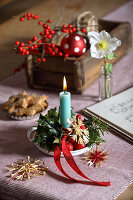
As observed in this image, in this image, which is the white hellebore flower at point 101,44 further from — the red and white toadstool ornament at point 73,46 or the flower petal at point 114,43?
the red and white toadstool ornament at point 73,46

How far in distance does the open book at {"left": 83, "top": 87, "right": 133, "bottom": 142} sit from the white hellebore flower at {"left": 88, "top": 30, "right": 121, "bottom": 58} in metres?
0.17

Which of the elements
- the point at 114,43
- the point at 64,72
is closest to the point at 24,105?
the point at 64,72

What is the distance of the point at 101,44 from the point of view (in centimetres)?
123

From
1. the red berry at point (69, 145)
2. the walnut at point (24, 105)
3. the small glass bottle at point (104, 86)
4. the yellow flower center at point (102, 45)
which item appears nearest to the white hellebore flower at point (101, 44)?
the yellow flower center at point (102, 45)

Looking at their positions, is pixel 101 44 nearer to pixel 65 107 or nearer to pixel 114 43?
pixel 114 43

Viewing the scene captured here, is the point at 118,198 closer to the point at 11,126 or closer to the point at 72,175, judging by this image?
the point at 72,175

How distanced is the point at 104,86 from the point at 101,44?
18 centimetres

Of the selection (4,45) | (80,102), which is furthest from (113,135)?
(4,45)

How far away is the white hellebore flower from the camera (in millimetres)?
1231

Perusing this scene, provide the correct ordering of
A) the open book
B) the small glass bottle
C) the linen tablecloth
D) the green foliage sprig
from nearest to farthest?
the linen tablecloth → the green foliage sprig → the open book → the small glass bottle

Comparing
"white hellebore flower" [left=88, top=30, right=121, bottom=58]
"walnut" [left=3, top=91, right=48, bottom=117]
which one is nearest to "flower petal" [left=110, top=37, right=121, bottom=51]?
"white hellebore flower" [left=88, top=30, right=121, bottom=58]

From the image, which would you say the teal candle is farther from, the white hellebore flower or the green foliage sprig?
the white hellebore flower

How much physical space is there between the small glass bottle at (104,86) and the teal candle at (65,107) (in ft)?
1.17

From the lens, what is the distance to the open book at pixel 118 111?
1149 millimetres
